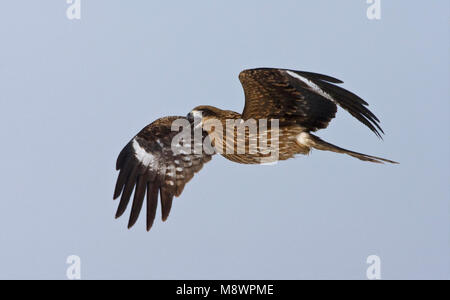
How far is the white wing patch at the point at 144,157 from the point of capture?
9.23m

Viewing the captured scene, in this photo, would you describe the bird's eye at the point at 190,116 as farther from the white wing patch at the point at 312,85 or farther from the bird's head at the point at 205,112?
the white wing patch at the point at 312,85

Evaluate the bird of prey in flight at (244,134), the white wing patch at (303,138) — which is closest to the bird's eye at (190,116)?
the bird of prey in flight at (244,134)

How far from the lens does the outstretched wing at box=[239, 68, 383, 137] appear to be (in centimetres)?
826

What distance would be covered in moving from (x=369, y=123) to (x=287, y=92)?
3.46 feet

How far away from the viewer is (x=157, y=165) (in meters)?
9.29

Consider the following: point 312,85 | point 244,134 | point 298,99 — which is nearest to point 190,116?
point 244,134

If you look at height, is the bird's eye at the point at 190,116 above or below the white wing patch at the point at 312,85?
below

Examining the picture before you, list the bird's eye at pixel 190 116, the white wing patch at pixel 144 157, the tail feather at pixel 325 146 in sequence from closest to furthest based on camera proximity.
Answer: the tail feather at pixel 325 146 < the bird's eye at pixel 190 116 < the white wing patch at pixel 144 157

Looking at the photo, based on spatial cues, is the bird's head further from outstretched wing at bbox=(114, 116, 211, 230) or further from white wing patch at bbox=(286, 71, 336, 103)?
white wing patch at bbox=(286, 71, 336, 103)

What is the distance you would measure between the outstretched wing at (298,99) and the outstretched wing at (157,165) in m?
1.07

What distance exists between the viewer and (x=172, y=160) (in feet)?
30.7

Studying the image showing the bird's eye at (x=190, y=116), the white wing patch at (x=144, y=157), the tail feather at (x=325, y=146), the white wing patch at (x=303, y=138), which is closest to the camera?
the tail feather at (x=325, y=146)

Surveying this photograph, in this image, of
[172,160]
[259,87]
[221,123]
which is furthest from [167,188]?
[259,87]

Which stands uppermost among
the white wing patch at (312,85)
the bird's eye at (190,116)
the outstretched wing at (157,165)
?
the white wing patch at (312,85)
